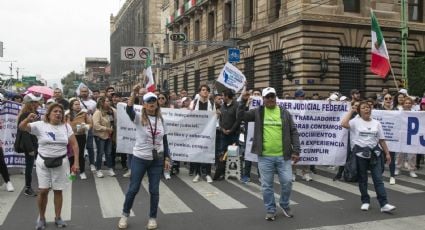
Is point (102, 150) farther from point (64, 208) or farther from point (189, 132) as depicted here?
point (64, 208)

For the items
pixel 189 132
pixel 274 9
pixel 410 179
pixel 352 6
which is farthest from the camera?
pixel 274 9

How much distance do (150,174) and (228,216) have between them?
4.64ft

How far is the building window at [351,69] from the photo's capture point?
86.9 feet

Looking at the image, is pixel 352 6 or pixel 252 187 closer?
pixel 252 187

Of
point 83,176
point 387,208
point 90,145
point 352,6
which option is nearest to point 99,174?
point 83,176

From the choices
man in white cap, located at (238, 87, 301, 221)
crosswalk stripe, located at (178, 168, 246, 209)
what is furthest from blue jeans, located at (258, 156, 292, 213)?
crosswalk stripe, located at (178, 168, 246, 209)

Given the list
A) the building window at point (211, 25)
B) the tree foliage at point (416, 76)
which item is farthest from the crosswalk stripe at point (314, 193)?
the building window at point (211, 25)

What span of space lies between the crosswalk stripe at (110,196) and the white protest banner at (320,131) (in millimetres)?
2922

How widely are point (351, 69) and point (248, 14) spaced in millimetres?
9855

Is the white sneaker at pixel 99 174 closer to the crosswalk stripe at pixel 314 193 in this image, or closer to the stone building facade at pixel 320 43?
the crosswalk stripe at pixel 314 193

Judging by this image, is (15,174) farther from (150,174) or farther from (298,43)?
(298,43)

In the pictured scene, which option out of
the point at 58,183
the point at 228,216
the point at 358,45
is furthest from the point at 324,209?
the point at 358,45

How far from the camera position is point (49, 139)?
6.51 metres

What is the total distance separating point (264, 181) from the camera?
7.10 meters
